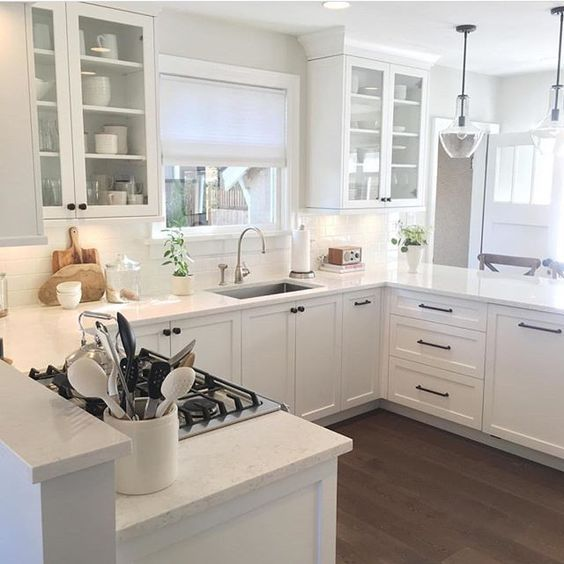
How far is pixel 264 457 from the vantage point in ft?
4.78

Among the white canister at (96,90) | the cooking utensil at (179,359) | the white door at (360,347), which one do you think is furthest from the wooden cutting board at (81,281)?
the cooking utensil at (179,359)

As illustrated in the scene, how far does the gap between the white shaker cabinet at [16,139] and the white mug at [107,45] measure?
74cm

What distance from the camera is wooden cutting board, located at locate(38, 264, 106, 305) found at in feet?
10.6

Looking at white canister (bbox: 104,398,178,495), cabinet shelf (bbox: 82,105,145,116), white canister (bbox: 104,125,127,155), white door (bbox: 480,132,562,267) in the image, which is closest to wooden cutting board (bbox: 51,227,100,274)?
white canister (bbox: 104,125,127,155)

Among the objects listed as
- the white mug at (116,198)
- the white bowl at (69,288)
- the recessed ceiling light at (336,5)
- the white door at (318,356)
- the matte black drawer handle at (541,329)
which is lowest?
the white door at (318,356)

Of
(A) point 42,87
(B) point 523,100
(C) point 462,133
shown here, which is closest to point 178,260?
(A) point 42,87

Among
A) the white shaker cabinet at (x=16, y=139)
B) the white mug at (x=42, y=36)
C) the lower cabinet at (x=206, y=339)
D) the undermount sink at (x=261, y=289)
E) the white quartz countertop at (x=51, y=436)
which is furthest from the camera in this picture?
the undermount sink at (x=261, y=289)

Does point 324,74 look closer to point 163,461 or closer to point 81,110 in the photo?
point 81,110

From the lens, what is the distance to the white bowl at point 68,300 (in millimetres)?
3143

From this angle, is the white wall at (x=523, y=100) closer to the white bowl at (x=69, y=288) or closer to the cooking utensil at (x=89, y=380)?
Answer: the white bowl at (x=69, y=288)

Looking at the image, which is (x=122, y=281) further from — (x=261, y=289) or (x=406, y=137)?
(x=406, y=137)

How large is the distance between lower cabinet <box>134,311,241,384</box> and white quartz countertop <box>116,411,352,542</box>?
141 centimetres

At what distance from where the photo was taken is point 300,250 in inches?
164

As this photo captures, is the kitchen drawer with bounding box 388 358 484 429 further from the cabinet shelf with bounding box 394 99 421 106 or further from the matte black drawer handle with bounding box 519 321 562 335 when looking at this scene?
the cabinet shelf with bounding box 394 99 421 106
